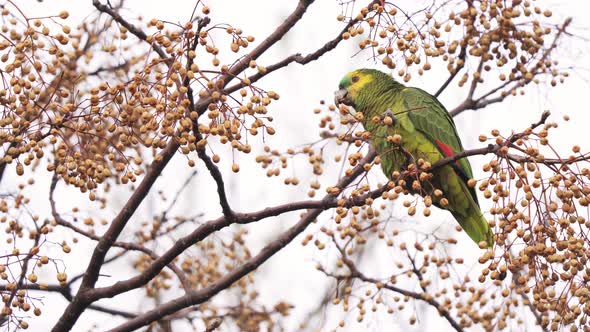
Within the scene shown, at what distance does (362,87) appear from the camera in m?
6.17

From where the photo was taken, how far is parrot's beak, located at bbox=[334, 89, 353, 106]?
621 centimetres

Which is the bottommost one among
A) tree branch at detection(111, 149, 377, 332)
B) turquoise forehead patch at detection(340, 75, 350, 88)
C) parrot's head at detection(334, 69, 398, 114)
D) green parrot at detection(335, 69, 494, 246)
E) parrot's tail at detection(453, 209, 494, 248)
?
tree branch at detection(111, 149, 377, 332)

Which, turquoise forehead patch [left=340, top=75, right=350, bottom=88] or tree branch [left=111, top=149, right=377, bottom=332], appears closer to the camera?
tree branch [left=111, top=149, right=377, bottom=332]

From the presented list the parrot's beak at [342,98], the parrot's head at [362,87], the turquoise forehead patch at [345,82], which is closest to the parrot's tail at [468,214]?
the parrot's head at [362,87]

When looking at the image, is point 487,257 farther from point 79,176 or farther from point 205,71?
point 79,176

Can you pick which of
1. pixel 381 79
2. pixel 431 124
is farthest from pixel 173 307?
pixel 381 79

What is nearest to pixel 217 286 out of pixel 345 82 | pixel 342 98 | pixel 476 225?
pixel 476 225

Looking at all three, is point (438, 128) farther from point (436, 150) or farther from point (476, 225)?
point (476, 225)

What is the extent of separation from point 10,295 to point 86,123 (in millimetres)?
935

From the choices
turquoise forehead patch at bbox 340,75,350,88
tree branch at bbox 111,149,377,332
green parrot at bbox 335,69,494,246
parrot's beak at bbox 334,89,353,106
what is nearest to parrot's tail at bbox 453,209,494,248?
green parrot at bbox 335,69,494,246

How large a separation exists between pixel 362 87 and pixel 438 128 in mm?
966

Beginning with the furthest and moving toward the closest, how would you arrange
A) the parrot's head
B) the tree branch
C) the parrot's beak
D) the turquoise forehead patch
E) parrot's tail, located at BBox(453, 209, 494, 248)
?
the turquoise forehead patch → the parrot's beak → the parrot's head → parrot's tail, located at BBox(453, 209, 494, 248) → the tree branch

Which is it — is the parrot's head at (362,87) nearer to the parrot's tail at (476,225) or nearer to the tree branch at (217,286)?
the parrot's tail at (476,225)

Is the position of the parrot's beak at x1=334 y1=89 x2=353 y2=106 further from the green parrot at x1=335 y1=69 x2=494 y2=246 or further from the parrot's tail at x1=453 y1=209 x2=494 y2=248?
the parrot's tail at x1=453 y1=209 x2=494 y2=248
